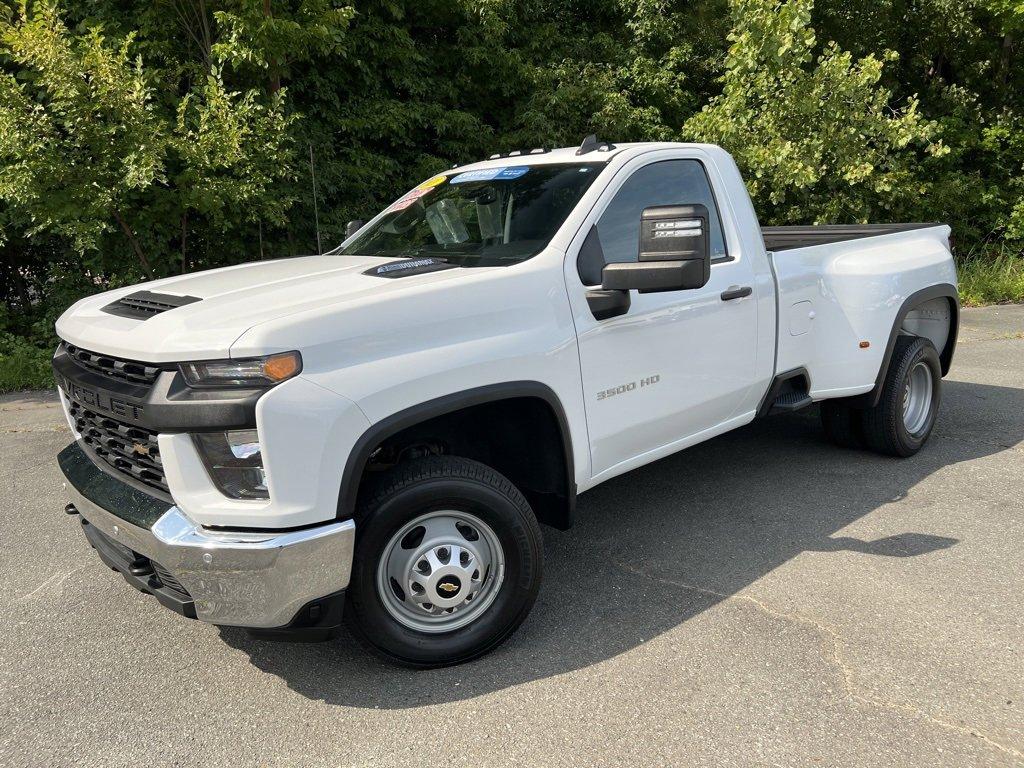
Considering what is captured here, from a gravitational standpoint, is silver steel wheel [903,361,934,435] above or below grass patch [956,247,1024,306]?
above

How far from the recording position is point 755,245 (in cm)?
437

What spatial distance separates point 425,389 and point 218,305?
0.78 m

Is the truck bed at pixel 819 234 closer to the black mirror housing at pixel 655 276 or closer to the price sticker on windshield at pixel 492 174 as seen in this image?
the price sticker on windshield at pixel 492 174

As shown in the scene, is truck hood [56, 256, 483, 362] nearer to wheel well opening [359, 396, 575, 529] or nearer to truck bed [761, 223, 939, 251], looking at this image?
wheel well opening [359, 396, 575, 529]

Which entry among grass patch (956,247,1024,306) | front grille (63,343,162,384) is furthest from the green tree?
front grille (63,343,162,384)

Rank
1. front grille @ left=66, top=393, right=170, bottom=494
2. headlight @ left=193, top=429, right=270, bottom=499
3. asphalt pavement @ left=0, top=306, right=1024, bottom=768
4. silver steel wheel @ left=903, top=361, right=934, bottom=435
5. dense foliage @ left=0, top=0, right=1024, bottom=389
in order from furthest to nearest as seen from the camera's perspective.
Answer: dense foliage @ left=0, top=0, right=1024, bottom=389
silver steel wheel @ left=903, top=361, right=934, bottom=435
front grille @ left=66, top=393, right=170, bottom=494
asphalt pavement @ left=0, top=306, right=1024, bottom=768
headlight @ left=193, top=429, right=270, bottom=499

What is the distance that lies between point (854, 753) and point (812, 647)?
0.62m

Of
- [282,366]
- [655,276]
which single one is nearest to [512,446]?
[655,276]

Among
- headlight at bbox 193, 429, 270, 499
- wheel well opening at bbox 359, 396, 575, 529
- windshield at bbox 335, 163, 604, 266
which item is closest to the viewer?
headlight at bbox 193, 429, 270, 499

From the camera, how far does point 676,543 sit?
4.24 metres

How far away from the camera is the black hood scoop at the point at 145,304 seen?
3074 mm

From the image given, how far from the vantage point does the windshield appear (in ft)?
11.8

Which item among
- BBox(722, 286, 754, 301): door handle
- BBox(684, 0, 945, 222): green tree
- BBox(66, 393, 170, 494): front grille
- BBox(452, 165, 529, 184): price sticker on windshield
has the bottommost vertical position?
BBox(66, 393, 170, 494): front grille

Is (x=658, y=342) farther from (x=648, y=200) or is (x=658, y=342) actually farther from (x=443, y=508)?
(x=443, y=508)
